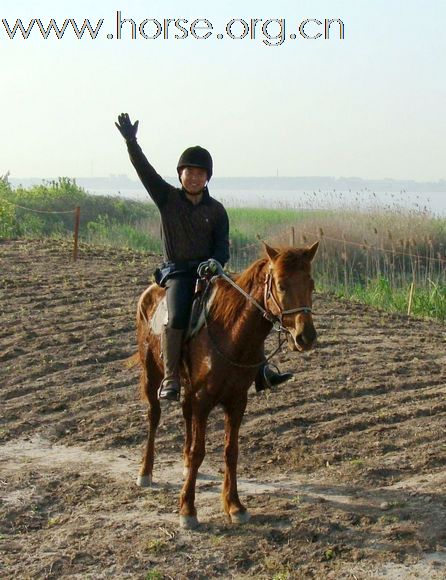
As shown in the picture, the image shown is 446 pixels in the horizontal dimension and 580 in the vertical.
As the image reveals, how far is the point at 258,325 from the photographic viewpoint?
19.1ft

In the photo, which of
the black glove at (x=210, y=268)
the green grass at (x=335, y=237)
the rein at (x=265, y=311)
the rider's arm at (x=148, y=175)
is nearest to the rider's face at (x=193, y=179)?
the rider's arm at (x=148, y=175)

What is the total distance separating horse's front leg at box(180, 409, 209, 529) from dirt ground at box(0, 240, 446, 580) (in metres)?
0.10

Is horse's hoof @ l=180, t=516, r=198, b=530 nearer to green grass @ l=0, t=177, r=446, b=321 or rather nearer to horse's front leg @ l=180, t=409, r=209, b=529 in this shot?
horse's front leg @ l=180, t=409, r=209, b=529

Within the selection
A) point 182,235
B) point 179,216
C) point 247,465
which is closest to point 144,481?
point 247,465

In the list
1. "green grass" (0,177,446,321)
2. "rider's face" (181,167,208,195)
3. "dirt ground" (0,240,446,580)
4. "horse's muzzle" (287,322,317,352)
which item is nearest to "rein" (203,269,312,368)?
"horse's muzzle" (287,322,317,352)

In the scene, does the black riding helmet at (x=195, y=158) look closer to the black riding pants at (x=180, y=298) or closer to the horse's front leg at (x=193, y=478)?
the black riding pants at (x=180, y=298)

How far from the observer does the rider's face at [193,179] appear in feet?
20.6

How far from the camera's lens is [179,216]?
6324 millimetres

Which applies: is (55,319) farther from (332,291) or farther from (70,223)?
(70,223)

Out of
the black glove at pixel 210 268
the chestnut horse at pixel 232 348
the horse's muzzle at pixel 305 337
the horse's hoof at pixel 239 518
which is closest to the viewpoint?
the horse's muzzle at pixel 305 337

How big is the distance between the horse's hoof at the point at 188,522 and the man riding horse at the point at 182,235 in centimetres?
80

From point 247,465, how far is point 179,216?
81.1 inches

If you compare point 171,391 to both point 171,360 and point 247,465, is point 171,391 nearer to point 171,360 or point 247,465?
point 171,360

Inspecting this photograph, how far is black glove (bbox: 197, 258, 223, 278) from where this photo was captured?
610cm
